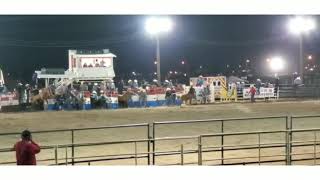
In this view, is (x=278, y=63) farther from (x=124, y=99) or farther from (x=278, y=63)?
(x=124, y=99)

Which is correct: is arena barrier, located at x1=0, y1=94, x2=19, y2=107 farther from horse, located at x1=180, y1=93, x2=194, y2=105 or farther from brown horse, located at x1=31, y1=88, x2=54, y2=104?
horse, located at x1=180, y1=93, x2=194, y2=105

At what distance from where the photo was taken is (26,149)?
6.02 m

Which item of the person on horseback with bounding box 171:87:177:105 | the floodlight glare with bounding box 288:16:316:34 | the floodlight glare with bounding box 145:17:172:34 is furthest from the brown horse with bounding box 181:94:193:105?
the floodlight glare with bounding box 288:16:316:34

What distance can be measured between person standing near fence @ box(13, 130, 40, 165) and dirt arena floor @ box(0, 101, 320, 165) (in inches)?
32.6

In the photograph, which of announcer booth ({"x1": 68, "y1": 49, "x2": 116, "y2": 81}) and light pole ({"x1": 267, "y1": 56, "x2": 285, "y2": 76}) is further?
light pole ({"x1": 267, "y1": 56, "x2": 285, "y2": 76})

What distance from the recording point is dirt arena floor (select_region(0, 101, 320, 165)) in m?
8.26

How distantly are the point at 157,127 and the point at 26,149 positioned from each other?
19.1 ft

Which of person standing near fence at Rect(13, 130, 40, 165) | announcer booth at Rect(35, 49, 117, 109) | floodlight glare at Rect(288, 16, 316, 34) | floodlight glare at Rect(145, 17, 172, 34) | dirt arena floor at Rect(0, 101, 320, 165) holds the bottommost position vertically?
dirt arena floor at Rect(0, 101, 320, 165)

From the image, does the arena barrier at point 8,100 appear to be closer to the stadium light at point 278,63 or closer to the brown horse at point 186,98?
the brown horse at point 186,98

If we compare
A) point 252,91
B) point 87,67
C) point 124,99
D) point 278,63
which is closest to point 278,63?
point 278,63

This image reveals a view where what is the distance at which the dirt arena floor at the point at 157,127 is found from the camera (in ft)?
27.1

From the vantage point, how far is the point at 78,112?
648 inches

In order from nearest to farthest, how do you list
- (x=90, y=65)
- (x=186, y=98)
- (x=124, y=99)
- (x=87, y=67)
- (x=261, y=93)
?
(x=124, y=99), (x=186, y=98), (x=87, y=67), (x=90, y=65), (x=261, y=93)

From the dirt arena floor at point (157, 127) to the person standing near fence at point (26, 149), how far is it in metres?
0.83
